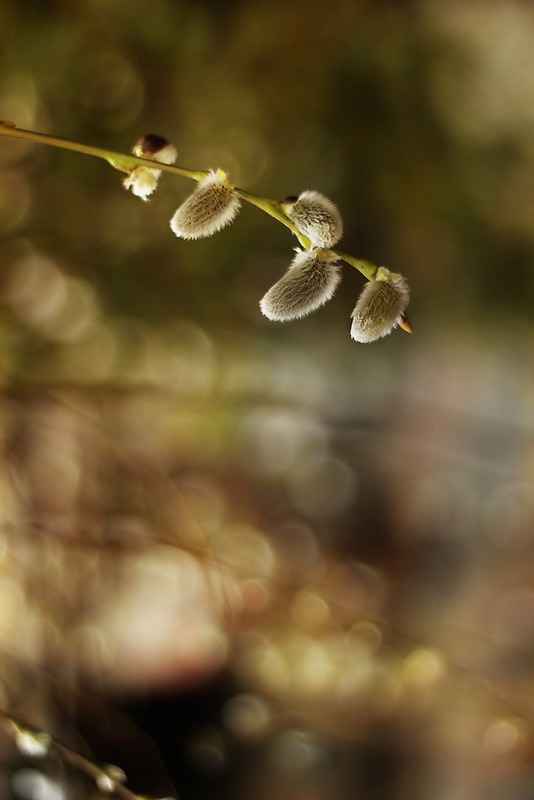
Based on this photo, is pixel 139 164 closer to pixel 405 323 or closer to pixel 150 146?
pixel 150 146

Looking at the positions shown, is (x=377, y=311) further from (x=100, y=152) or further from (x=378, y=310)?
(x=100, y=152)

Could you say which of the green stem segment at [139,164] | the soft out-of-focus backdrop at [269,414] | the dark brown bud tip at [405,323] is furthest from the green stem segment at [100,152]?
the soft out-of-focus backdrop at [269,414]

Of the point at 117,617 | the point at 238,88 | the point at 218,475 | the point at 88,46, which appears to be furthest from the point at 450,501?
the point at 88,46

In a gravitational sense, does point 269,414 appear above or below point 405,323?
above

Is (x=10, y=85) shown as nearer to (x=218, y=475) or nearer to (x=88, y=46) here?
(x=88, y=46)

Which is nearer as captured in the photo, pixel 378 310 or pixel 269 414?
pixel 378 310

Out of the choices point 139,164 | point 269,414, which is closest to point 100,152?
point 139,164

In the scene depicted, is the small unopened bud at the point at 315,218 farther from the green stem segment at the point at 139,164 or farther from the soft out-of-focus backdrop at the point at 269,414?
the soft out-of-focus backdrop at the point at 269,414
